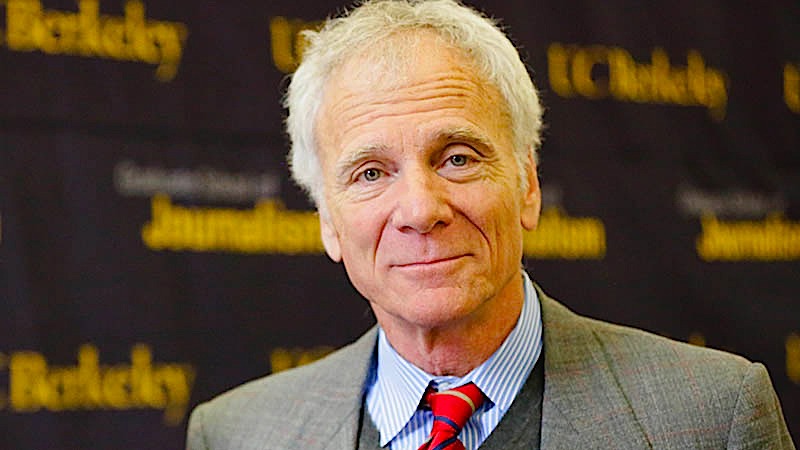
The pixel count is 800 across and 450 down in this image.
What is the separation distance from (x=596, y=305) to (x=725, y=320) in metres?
0.36

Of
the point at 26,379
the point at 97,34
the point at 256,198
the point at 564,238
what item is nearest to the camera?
the point at 26,379

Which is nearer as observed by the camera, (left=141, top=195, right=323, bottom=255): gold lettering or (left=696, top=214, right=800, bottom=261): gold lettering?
(left=141, top=195, right=323, bottom=255): gold lettering

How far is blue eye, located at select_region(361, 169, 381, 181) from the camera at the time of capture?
1788mm

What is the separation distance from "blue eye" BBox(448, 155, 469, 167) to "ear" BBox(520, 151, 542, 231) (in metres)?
0.15

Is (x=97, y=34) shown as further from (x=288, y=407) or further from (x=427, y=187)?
(x=427, y=187)

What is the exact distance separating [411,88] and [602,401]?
1.69 feet

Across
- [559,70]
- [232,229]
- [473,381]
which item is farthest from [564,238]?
[473,381]

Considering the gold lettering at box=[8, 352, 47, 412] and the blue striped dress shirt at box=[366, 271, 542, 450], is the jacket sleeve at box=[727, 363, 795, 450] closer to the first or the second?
the blue striped dress shirt at box=[366, 271, 542, 450]

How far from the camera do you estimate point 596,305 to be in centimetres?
301

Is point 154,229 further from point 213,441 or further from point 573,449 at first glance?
point 573,449

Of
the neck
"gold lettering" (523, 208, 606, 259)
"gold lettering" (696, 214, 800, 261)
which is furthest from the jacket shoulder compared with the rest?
"gold lettering" (696, 214, 800, 261)

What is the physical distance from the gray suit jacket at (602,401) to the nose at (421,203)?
0.97ft

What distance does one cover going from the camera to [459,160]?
177cm

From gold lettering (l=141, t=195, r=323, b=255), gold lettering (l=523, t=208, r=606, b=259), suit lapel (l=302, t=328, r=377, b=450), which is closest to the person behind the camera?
suit lapel (l=302, t=328, r=377, b=450)
